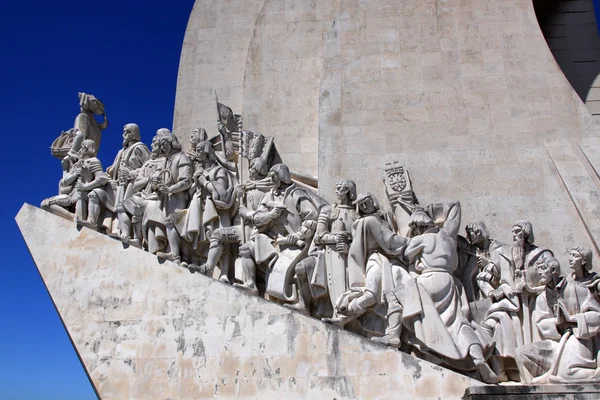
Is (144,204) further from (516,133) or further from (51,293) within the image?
(516,133)

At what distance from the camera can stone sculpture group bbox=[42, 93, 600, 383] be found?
6688mm

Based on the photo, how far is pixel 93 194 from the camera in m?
8.87

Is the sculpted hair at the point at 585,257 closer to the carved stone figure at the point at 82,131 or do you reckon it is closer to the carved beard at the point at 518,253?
the carved beard at the point at 518,253

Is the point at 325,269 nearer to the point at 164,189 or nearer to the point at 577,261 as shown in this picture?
the point at 164,189

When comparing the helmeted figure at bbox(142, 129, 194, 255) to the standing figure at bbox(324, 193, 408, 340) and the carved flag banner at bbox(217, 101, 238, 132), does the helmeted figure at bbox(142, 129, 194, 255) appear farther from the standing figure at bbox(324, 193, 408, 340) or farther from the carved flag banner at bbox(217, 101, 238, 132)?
the standing figure at bbox(324, 193, 408, 340)

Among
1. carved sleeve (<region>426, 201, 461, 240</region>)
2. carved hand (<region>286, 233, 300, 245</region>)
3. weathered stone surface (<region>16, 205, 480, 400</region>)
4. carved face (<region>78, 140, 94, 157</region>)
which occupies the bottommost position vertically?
weathered stone surface (<region>16, 205, 480, 400</region>)

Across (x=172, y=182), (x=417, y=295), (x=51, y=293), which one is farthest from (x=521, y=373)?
(x=51, y=293)

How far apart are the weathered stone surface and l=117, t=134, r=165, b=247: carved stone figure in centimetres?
30

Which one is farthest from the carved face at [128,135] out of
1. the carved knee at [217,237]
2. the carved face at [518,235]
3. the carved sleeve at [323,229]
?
the carved face at [518,235]

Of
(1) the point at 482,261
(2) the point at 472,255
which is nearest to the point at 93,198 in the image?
(2) the point at 472,255

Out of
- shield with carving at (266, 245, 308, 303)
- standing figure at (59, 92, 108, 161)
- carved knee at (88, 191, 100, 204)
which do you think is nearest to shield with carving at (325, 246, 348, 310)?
shield with carving at (266, 245, 308, 303)

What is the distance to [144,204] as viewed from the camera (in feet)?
27.9

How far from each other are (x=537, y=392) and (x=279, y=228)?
136 inches

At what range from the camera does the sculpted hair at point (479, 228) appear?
25.5 feet
